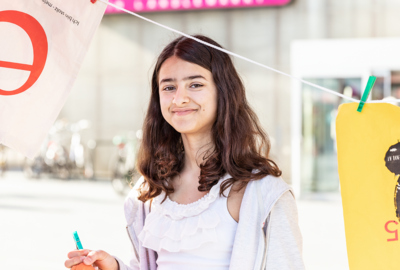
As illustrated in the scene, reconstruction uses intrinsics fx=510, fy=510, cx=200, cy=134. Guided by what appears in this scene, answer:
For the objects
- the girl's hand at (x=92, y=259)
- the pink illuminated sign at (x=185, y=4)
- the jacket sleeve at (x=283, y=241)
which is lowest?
the girl's hand at (x=92, y=259)

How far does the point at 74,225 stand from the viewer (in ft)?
23.8

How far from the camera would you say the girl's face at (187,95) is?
1.89m

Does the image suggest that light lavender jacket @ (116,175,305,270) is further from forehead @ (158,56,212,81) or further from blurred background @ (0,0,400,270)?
blurred background @ (0,0,400,270)

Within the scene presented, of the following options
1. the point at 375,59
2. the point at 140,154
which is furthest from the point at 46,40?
the point at 375,59

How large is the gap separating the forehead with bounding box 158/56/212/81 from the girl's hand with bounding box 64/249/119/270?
2.33ft

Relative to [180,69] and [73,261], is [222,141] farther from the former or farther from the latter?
[73,261]

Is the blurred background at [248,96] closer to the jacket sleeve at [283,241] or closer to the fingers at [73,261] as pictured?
the fingers at [73,261]

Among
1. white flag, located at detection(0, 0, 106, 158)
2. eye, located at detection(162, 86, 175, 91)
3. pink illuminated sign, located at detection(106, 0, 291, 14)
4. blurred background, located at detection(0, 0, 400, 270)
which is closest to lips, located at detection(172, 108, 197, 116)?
eye, located at detection(162, 86, 175, 91)

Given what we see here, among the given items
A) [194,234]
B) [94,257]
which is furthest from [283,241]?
[94,257]

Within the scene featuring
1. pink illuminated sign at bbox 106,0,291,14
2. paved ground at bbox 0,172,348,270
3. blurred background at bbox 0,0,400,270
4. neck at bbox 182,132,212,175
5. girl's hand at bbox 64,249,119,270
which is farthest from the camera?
pink illuminated sign at bbox 106,0,291,14

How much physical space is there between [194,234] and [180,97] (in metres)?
0.50

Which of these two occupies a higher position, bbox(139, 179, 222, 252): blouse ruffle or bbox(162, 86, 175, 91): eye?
bbox(162, 86, 175, 91): eye

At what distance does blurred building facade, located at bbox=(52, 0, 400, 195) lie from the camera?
9961 millimetres

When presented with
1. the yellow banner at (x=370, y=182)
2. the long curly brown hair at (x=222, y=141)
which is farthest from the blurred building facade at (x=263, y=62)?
the yellow banner at (x=370, y=182)
